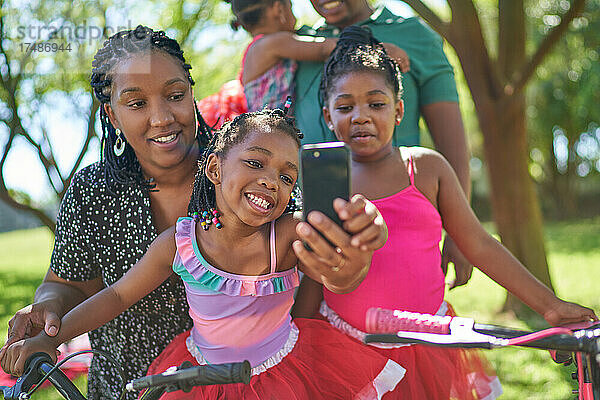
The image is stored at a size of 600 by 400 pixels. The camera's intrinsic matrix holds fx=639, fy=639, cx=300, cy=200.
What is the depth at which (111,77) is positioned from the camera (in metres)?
2.28

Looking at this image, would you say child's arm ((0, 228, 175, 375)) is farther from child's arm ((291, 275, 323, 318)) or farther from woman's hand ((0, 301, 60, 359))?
child's arm ((291, 275, 323, 318))

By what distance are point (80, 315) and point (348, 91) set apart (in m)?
1.17

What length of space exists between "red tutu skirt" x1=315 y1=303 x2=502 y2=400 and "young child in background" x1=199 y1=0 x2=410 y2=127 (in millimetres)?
1155

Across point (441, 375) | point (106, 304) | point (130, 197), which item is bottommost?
point (441, 375)

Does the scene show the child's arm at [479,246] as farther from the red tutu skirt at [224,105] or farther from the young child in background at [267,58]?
the red tutu skirt at [224,105]

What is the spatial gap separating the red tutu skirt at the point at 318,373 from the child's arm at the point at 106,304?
0.30 m

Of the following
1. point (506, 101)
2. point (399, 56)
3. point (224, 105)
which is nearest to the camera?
point (399, 56)

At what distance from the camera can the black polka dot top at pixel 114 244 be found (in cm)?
243

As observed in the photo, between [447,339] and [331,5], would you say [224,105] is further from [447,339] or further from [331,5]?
[447,339]

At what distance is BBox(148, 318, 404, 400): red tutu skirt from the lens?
1.96m

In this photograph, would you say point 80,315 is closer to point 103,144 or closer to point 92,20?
point 103,144

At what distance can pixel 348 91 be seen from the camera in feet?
7.46

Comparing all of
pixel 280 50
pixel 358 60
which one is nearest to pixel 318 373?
pixel 358 60

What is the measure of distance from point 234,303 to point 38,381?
605 millimetres
